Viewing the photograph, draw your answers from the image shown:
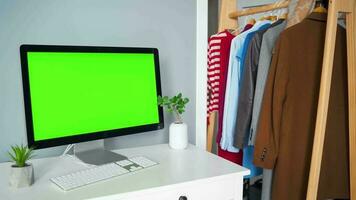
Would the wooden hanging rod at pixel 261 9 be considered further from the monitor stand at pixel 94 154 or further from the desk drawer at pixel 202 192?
the monitor stand at pixel 94 154

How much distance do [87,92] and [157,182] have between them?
0.43 meters

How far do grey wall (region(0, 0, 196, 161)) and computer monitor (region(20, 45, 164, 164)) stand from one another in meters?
0.20

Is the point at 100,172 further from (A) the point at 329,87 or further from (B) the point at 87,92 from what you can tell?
(A) the point at 329,87

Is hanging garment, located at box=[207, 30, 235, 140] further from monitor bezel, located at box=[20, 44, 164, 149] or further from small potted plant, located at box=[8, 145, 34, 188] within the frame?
small potted plant, located at box=[8, 145, 34, 188]

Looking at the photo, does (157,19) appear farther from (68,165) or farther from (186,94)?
(68,165)

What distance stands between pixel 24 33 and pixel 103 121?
47 centimetres

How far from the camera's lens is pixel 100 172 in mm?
1052

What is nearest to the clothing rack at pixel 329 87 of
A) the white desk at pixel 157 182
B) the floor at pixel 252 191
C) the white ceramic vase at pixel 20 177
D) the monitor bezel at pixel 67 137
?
the white desk at pixel 157 182

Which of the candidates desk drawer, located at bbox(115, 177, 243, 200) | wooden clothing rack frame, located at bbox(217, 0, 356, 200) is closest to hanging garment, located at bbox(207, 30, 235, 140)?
wooden clothing rack frame, located at bbox(217, 0, 356, 200)

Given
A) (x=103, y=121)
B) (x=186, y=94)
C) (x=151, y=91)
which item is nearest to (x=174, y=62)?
(x=186, y=94)

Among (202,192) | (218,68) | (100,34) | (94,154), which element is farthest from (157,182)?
(218,68)

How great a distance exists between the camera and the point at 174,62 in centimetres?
154

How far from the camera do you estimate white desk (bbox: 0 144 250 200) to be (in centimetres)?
91

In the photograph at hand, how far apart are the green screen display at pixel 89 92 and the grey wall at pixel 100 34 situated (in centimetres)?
21
